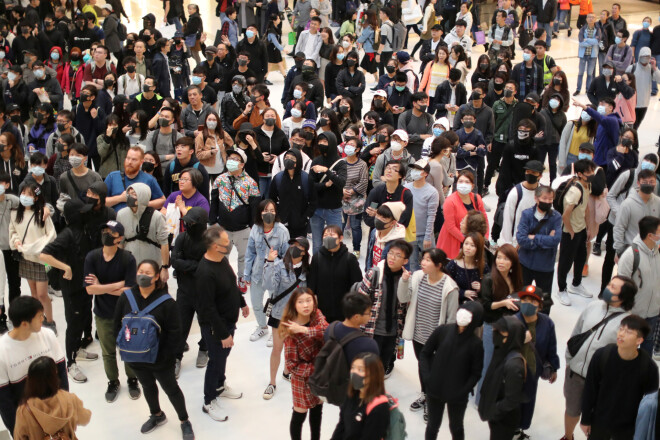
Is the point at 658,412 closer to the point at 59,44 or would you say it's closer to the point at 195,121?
the point at 195,121

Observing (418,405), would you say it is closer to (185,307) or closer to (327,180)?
(185,307)

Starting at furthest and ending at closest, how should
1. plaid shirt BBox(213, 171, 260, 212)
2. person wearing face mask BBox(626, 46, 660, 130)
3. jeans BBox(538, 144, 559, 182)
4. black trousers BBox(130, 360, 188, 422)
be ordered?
1. person wearing face mask BBox(626, 46, 660, 130)
2. jeans BBox(538, 144, 559, 182)
3. plaid shirt BBox(213, 171, 260, 212)
4. black trousers BBox(130, 360, 188, 422)

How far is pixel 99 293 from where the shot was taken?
6.41 meters

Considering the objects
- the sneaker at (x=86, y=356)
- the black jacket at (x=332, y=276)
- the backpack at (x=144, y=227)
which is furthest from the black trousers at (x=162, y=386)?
the backpack at (x=144, y=227)

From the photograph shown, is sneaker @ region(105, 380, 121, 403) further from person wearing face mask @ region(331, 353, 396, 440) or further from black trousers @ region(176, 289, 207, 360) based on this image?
person wearing face mask @ region(331, 353, 396, 440)

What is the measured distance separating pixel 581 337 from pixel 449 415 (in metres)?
1.15

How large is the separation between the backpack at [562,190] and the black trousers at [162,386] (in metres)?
4.32

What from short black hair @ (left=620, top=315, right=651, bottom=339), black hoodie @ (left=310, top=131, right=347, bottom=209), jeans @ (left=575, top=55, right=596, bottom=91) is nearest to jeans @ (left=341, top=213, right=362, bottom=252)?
black hoodie @ (left=310, top=131, right=347, bottom=209)

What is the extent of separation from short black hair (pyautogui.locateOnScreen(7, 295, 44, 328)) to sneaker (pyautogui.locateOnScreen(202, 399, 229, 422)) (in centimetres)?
183

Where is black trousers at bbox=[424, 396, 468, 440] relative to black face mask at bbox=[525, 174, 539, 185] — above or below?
below

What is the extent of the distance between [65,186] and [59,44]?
795cm

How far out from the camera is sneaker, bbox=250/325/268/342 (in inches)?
300

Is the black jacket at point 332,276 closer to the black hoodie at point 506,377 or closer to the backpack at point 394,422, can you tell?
the black hoodie at point 506,377

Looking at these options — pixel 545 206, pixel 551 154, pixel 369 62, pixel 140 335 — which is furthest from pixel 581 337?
pixel 369 62
